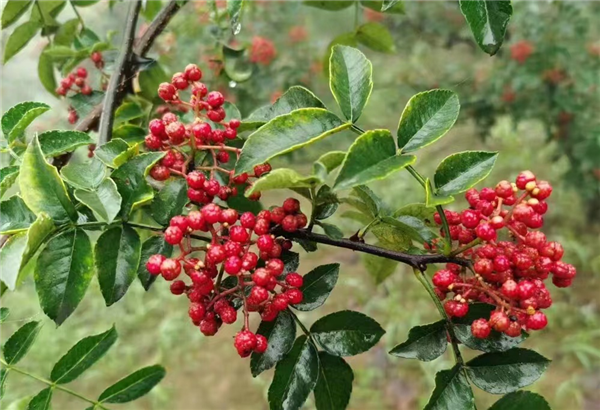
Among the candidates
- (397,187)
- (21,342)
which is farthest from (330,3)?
(397,187)

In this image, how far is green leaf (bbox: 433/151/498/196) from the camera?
582 millimetres

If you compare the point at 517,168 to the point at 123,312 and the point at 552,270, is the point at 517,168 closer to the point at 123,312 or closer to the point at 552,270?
the point at 123,312

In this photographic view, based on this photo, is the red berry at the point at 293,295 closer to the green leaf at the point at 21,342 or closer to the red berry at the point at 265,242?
the red berry at the point at 265,242

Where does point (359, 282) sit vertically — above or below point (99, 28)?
below

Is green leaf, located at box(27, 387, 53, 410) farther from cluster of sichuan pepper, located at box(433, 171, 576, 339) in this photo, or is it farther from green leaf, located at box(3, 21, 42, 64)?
green leaf, located at box(3, 21, 42, 64)

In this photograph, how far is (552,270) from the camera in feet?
1.99

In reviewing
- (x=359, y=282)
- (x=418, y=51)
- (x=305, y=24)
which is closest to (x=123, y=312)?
(x=359, y=282)

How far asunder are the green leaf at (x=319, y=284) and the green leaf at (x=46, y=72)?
0.78 m

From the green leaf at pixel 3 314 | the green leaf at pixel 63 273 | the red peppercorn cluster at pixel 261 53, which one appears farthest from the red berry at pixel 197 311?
the red peppercorn cluster at pixel 261 53

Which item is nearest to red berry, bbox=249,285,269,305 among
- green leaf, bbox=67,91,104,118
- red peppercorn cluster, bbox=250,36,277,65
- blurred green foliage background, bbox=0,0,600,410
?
green leaf, bbox=67,91,104,118

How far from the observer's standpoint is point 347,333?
26.9 inches

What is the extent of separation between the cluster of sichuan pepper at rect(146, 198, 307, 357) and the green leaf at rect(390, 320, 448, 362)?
130 mm

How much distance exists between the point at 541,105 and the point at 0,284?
256 centimetres

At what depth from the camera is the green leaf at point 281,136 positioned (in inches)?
20.4
